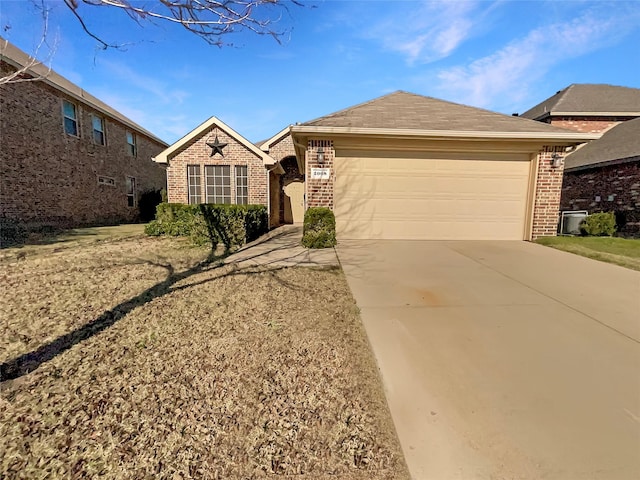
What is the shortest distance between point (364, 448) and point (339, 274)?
11.3 ft

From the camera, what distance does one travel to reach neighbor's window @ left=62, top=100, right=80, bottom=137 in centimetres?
1234

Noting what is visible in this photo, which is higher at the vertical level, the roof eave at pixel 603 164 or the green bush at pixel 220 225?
the roof eave at pixel 603 164

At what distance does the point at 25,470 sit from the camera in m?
1.59

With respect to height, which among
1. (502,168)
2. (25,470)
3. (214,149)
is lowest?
(25,470)

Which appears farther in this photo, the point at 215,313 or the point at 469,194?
the point at 469,194

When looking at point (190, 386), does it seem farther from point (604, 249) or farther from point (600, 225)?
point (600, 225)

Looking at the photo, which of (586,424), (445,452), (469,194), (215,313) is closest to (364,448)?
(445,452)

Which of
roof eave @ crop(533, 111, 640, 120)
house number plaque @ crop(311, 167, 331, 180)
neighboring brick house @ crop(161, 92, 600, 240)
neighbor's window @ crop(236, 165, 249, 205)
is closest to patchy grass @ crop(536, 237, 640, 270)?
neighboring brick house @ crop(161, 92, 600, 240)

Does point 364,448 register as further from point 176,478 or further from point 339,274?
point 339,274

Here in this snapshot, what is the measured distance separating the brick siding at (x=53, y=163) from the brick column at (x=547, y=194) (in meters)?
15.9

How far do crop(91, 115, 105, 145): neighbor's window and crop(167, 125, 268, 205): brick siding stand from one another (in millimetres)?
5144

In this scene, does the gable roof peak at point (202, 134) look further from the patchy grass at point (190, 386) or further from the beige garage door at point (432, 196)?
the patchy grass at point (190, 386)

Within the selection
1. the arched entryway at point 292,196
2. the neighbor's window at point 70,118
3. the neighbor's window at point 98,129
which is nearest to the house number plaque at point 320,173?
the arched entryway at point 292,196

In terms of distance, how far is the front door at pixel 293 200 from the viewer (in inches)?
612
